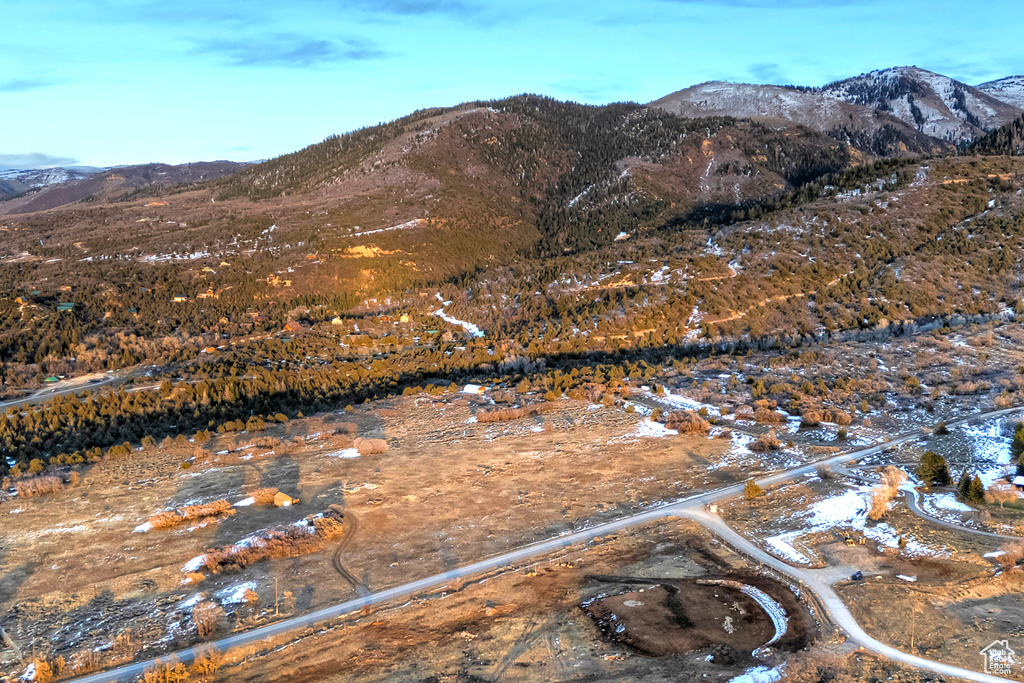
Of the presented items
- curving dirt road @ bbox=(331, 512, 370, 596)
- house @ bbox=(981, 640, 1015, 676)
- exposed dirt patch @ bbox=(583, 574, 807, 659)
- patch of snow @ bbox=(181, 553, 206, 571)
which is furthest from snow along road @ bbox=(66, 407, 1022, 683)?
patch of snow @ bbox=(181, 553, 206, 571)

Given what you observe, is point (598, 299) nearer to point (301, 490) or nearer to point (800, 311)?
point (800, 311)

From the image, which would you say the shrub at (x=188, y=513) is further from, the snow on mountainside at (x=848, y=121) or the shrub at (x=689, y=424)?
the snow on mountainside at (x=848, y=121)

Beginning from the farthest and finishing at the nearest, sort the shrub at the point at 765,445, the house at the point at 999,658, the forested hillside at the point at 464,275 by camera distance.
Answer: the forested hillside at the point at 464,275 < the shrub at the point at 765,445 < the house at the point at 999,658

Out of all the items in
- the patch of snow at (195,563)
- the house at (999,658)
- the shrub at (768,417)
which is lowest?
the patch of snow at (195,563)

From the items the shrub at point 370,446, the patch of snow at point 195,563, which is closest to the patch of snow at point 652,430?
the shrub at point 370,446

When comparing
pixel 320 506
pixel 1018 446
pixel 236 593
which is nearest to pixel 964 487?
pixel 1018 446

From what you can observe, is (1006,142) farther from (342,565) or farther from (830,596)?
(342,565)
